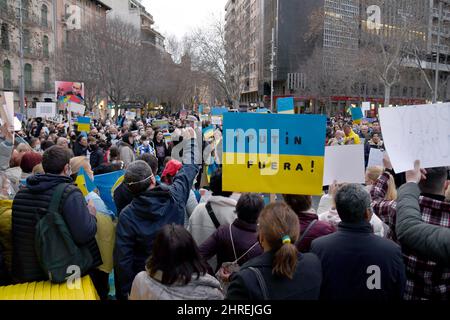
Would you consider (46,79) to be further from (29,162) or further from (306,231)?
(306,231)

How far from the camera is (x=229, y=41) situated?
46.5 meters

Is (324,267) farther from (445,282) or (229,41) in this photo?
(229,41)

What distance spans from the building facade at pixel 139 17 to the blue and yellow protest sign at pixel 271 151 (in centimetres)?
7125

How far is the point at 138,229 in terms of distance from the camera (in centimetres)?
332

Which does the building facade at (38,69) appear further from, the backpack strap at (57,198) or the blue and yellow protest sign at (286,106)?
the backpack strap at (57,198)

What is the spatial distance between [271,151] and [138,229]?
4.08ft

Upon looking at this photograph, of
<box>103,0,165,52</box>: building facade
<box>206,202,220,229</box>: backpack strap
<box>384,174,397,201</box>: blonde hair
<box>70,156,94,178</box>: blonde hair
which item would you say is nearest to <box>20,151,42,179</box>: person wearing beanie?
<box>70,156,94,178</box>: blonde hair

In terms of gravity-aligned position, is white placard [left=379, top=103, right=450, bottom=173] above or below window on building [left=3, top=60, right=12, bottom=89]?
below

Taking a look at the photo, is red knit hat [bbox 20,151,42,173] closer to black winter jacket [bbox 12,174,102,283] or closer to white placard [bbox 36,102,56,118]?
black winter jacket [bbox 12,174,102,283]

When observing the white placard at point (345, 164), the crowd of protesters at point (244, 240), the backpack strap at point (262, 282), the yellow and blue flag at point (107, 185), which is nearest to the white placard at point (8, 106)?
the yellow and blue flag at point (107, 185)

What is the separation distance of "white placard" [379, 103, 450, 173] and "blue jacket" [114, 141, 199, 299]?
1710 millimetres

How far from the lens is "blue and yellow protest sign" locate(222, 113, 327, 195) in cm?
354

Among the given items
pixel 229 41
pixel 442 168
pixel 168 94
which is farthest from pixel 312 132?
pixel 168 94

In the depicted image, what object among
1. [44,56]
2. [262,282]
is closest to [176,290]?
[262,282]
